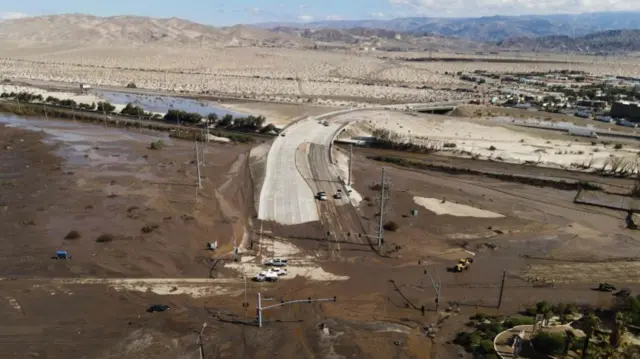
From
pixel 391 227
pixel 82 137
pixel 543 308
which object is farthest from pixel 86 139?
pixel 543 308

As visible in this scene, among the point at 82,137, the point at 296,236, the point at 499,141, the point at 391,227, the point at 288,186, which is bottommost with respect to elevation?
the point at 296,236

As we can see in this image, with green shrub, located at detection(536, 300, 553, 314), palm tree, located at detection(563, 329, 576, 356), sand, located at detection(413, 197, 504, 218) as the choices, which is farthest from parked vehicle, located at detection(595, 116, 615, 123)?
palm tree, located at detection(563, 329, 576, 356)

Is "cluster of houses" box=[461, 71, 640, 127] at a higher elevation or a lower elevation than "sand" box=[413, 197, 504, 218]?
higher

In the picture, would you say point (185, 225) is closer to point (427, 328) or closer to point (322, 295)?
point (322, 295)

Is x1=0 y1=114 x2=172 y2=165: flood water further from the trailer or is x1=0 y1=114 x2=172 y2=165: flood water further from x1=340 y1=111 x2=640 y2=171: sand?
the trailer

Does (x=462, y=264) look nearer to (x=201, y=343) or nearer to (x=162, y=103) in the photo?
(x=201, y=343)
